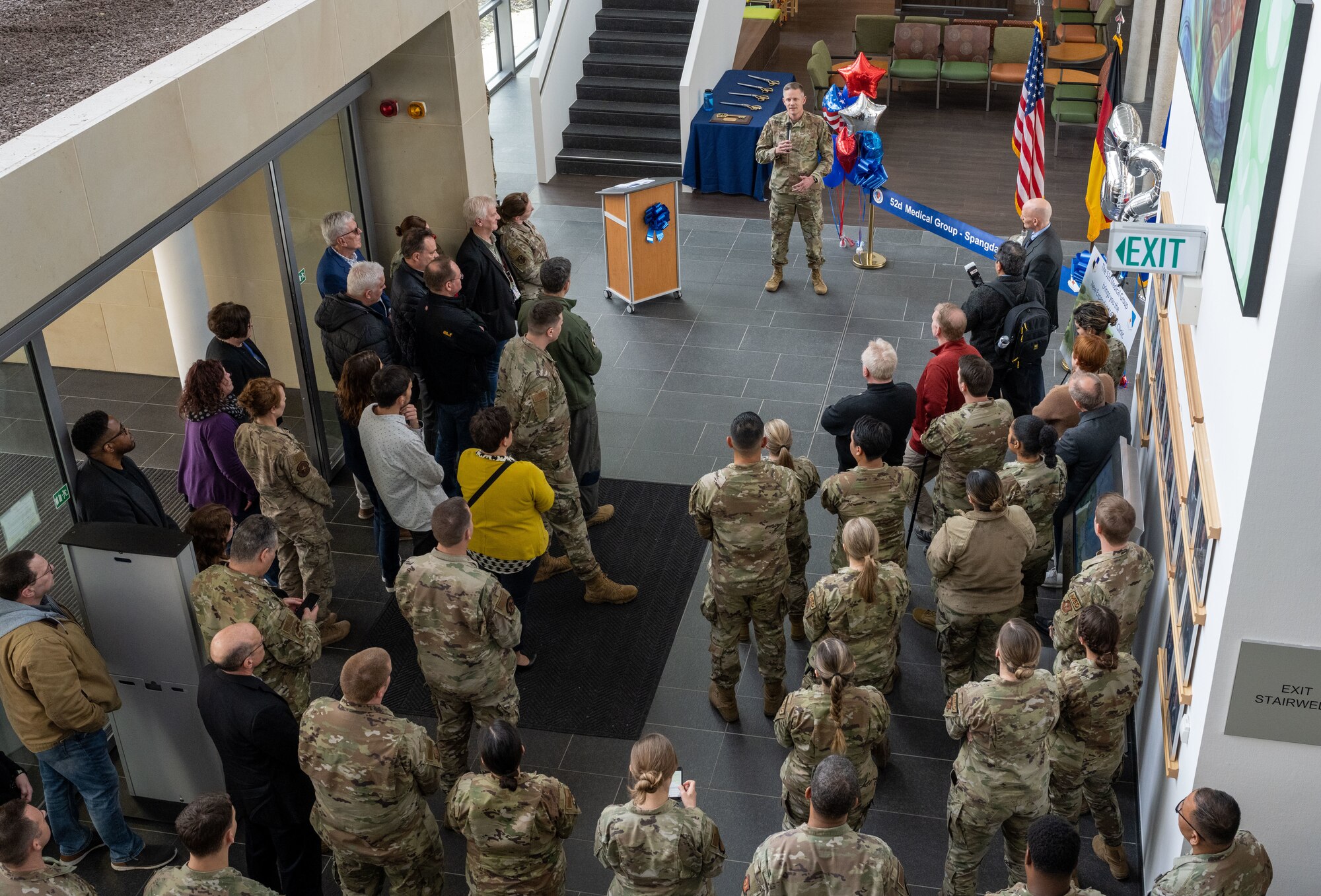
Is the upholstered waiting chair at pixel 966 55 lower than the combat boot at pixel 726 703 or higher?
higher

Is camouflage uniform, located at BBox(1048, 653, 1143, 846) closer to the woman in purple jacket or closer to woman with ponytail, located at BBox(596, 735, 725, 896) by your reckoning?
woman with ponytail, located at BBox(596, 735, 725, 896)

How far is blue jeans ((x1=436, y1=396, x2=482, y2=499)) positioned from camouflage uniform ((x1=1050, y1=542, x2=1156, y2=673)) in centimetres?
393

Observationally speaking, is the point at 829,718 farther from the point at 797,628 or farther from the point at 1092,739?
the point at 797,628

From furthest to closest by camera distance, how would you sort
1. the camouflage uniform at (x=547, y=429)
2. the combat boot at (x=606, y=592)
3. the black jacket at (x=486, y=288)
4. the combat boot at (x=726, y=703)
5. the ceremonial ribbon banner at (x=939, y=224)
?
the ceremonial ribbon banner at (x=939, y=224) → the black jacket at (x=486, y=288) → the combat boot at (x=606, y=592) → the camouflage uniform at (x=547, y=429) → the combat boot at (x=726, y=703)

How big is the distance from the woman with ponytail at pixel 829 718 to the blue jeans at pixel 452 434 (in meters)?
3.58

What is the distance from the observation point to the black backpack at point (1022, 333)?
7305mm

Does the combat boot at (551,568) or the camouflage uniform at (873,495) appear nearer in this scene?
the camouflage uniform at (873,495)

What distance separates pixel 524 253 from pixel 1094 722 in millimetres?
5237

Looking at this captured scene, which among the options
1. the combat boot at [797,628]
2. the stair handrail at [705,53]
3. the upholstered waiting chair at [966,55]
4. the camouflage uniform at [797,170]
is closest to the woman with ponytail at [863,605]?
the combat boot at [797,628]

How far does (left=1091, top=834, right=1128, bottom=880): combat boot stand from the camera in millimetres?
5270

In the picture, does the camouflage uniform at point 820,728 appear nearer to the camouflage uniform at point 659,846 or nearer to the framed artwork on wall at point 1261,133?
the camouflage uniform at point 659,846

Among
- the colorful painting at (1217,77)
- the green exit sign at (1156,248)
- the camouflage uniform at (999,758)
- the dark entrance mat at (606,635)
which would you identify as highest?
the colorful painting at (1217,77)

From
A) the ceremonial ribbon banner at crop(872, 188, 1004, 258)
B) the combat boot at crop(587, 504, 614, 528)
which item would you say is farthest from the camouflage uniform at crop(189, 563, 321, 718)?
the ceremonial ribbon banner at crop(872, 188, 1004, 258)

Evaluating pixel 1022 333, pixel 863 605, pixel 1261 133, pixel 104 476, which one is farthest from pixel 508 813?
pixel 1022 333
